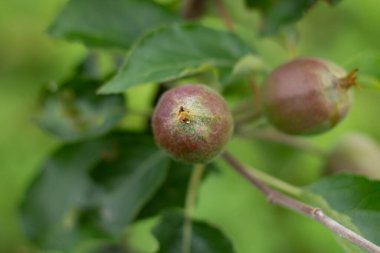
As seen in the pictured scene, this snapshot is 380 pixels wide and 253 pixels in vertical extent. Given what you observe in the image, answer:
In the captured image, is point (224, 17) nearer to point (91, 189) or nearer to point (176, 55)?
point (176, 55)

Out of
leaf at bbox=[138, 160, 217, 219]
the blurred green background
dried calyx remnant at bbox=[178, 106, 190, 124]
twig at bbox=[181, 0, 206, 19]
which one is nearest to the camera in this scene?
dried calyx remnant at bbox=[178, 106, 190, 124]

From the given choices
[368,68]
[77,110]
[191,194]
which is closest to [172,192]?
[191,194]

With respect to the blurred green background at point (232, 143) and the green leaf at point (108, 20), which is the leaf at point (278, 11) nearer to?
the green leaf at point (108, 20)

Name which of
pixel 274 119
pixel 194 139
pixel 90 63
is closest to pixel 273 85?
pixel 274 119

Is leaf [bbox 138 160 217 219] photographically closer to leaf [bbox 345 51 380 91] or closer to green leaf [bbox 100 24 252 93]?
green leaf [bbox 100 24 252 93]

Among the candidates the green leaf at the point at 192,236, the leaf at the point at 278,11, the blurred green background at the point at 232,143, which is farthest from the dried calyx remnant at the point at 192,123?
the blurred green background at the point at 232,143

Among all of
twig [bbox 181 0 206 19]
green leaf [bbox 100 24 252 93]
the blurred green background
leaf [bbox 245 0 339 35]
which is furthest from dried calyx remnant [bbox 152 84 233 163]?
the blurred green background

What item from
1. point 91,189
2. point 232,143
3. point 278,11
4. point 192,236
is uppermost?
point 278,11
